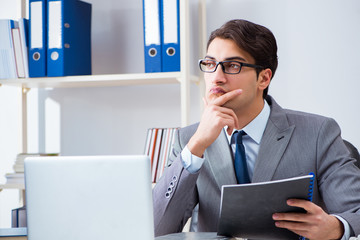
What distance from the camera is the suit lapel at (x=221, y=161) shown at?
63.7 inches

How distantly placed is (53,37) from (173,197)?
129cm

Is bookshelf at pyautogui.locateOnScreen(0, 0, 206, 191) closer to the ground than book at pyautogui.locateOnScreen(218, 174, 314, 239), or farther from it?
farther from it

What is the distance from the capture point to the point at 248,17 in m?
2.59

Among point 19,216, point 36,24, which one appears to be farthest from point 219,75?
point 19,216

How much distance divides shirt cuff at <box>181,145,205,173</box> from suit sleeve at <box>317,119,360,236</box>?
0.41 m

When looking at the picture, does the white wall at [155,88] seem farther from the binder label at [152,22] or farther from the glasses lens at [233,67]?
the glasses lens at [233,67]

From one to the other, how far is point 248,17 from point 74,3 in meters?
0.93

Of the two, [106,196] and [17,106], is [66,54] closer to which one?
[17,106]

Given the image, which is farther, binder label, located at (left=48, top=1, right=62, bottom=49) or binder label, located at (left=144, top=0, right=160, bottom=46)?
binder label, located at (left=48, top=1, right=62, bottom=49)

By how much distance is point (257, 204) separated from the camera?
1.21 m

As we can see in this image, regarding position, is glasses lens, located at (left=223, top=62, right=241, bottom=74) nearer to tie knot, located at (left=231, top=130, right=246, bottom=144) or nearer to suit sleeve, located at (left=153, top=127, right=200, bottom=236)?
tie knot, located at (left=231, top=130, right=246, bottom=144)

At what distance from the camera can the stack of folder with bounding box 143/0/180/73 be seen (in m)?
2.32

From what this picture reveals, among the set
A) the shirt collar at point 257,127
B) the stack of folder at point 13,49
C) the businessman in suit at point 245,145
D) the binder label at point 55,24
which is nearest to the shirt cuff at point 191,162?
the businessman in suit at point 245,145

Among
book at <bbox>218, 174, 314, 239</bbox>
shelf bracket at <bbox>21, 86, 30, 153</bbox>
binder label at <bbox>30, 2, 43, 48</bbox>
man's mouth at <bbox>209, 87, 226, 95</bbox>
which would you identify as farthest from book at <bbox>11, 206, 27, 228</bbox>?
book at <bbox>218, 174, 314, 239</bbox>
